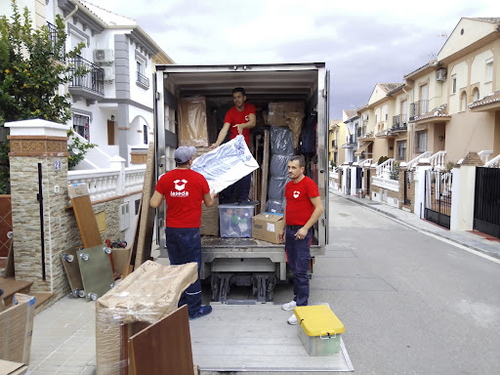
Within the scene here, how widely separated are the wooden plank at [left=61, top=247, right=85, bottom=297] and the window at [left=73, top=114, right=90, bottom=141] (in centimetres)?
1027

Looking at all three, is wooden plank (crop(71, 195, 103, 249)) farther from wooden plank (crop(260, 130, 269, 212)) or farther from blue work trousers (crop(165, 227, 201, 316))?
wooden plank (crop(260, 130, 269, 212))

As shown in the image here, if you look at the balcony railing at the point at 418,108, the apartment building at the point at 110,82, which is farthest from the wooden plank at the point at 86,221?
the balcony railing at the point at 418,108

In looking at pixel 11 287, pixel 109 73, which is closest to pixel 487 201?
pixel 11 287

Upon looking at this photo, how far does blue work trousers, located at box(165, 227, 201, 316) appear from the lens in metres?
4.33

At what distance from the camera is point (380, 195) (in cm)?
1889

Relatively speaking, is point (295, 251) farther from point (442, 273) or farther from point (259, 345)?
point (442, 273)

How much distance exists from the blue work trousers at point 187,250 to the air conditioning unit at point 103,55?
44.1ft

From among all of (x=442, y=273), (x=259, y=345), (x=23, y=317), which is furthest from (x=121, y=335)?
(x=442, y=273)

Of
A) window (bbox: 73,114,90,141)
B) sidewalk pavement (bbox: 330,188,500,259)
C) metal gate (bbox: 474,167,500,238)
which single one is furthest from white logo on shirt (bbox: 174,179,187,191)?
window (bbox: 73,114,90,141)

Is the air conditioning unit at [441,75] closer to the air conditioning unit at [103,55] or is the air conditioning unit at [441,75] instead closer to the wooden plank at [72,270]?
the air conditioning unit at [103,55]

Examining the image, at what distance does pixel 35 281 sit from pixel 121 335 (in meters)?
2.87

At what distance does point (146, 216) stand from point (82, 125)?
1102cm

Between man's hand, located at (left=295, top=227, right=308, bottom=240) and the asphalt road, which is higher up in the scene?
man's hand, located at (left=295, top=227, right=308, bottom=240)

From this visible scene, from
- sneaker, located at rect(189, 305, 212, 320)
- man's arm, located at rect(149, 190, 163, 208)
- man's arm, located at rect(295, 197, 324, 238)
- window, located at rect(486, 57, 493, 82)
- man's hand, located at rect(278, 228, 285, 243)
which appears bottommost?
sneaker, located at rect(189, 305, 212, 320)
